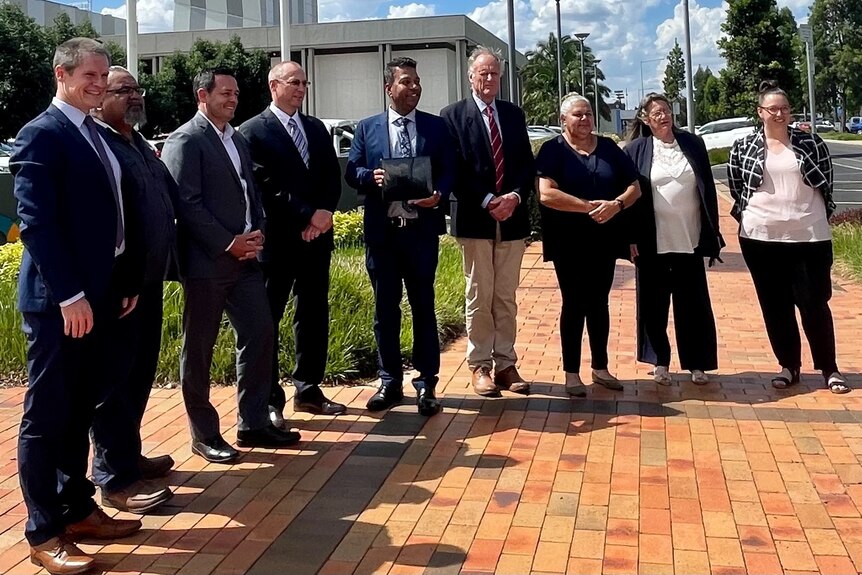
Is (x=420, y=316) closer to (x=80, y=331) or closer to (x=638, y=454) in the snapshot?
(x=638, y=454)

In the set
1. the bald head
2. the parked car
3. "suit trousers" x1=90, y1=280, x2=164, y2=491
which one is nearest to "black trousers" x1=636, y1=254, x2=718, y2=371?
the bald head

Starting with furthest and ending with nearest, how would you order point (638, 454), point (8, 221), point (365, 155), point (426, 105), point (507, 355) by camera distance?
1. point (426, 105)
2. point (8, 221)
3. point (507, 355)
4. point (365, 155)
5. point (638, 454)

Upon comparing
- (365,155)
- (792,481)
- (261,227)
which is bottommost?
(792,481)

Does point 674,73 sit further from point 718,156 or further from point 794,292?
point 794,292

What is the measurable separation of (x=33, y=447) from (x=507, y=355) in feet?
10.9

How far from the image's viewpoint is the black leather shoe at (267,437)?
525 cm

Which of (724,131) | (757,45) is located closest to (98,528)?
(757,45)

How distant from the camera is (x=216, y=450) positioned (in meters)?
5.07

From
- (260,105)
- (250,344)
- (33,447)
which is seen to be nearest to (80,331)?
(33,447)

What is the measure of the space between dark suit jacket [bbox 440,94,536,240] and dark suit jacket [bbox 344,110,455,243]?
0.66 feet

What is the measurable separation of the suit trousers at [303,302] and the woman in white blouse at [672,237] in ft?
6.97

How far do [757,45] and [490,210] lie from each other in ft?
126

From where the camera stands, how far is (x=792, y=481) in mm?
4613

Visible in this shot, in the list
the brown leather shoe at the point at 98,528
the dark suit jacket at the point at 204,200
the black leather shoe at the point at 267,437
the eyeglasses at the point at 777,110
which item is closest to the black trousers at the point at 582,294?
the eyeglasses at the point at 777,110
